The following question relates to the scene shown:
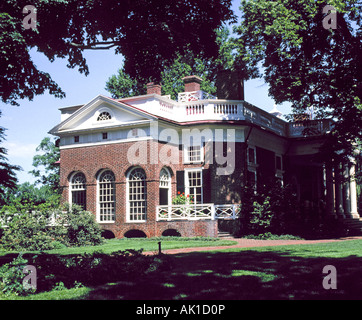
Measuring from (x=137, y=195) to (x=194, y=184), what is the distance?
10.6 feet

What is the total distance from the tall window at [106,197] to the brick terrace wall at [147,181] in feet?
0.99

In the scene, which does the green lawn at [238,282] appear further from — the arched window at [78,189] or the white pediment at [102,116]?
the arched window at [78,189]

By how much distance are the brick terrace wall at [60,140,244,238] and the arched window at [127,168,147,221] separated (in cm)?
32

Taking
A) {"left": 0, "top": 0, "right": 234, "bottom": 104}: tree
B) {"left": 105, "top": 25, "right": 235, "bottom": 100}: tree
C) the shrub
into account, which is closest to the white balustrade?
the shrub

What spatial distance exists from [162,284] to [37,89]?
704 centimetres

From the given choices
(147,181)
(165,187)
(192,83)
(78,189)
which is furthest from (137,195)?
(192,83)

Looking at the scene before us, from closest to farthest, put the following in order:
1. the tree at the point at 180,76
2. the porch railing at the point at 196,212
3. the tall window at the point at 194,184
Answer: the porch railing at the point at 196,212 < the tall window at the point at 194,184 < the tree at the point at 180,76

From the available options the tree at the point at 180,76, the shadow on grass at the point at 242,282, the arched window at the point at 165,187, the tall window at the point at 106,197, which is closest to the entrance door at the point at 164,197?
the arched window at the point at 165,187

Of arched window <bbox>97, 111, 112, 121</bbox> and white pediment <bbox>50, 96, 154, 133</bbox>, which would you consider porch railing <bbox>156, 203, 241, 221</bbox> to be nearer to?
white pediment <bbox>50, 96, 154, 133</bbox>

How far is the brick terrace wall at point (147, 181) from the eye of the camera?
21.7m

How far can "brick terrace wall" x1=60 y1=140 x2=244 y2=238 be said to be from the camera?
21.7 m

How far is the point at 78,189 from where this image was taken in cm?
2488

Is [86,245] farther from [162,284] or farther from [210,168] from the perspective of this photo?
[162,284]

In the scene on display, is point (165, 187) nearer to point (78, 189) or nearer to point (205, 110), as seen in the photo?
point (205, 110)
